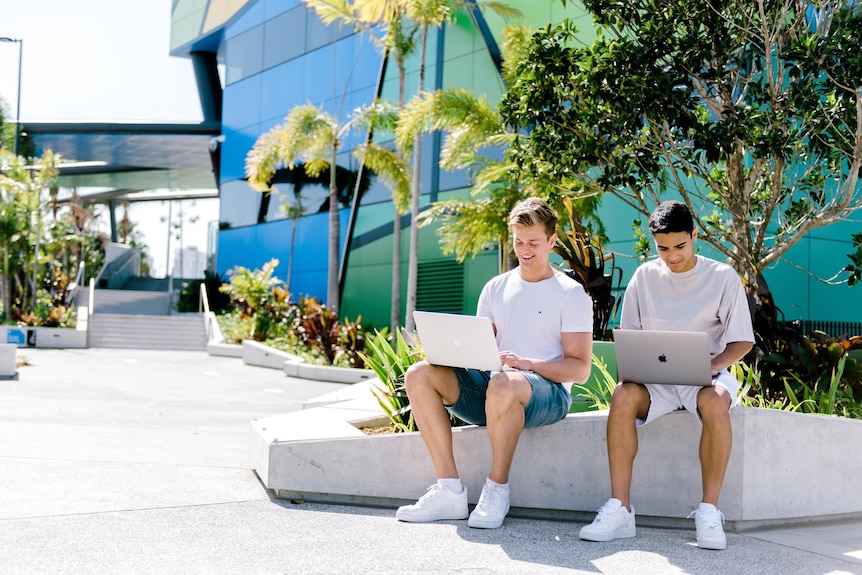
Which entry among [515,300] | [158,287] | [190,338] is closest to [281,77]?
[190,338]

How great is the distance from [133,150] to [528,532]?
34400 mm

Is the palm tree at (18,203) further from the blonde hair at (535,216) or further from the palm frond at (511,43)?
the blonde hair at (535,216)

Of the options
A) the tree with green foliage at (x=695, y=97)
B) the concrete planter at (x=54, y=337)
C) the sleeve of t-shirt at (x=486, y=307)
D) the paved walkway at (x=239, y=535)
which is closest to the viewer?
the paved walkway at (x=239, y=535)

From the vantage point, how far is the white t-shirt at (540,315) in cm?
418

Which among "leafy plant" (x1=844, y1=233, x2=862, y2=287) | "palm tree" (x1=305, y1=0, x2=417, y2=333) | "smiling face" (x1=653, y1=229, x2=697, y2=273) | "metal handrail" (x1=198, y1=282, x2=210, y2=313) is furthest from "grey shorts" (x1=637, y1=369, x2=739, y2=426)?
"metal handrail" (x1=198, y1=282, x2=210, y2=313)

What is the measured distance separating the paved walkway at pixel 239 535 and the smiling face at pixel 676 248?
50.4 inches

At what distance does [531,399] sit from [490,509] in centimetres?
54

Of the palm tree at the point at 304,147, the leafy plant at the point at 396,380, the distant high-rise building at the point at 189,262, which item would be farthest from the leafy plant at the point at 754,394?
the distant high-rise building at the point at 189,262

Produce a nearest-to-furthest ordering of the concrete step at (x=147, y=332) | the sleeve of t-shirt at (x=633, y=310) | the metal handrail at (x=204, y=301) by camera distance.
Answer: the sleeve of t-shirt at (x=633, y=310) < the concrete step at (x=147, y=332) < the metal handrail at (x=204, y=301)

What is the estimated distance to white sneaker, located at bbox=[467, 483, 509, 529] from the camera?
4.02m

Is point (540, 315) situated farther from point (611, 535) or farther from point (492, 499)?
point (611, 535)

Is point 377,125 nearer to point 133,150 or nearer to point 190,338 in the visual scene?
point 190,338

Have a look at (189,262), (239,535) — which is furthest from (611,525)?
(189,262)

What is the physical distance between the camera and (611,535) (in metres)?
3.87
